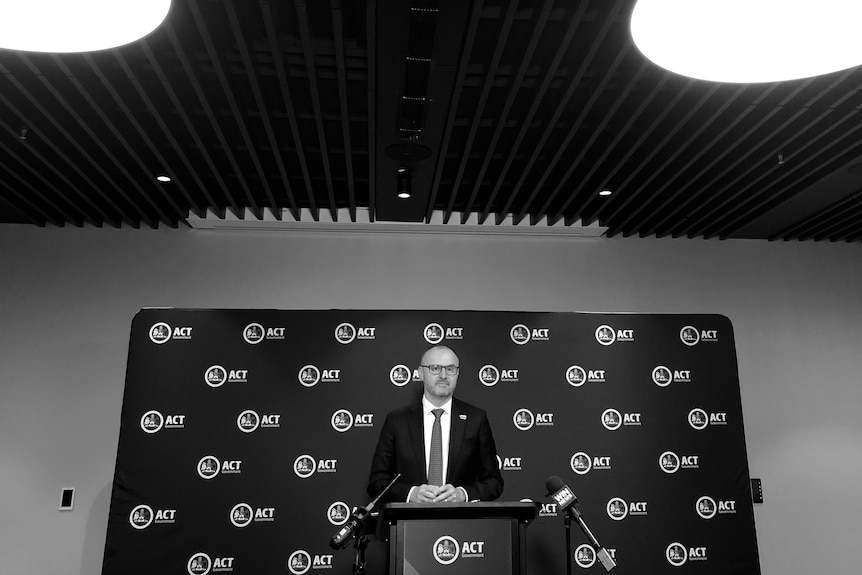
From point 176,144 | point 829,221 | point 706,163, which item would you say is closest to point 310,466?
point 176,144

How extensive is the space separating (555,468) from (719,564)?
3.91ft

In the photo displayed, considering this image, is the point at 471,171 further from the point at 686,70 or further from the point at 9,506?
the point at 9,506

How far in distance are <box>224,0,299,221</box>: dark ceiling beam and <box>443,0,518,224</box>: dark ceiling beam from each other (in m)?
1.14

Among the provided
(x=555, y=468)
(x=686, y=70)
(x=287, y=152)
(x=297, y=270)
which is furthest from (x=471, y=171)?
(x=686, y=70)

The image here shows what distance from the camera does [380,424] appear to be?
4.49 m

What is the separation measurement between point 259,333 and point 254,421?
597 mm

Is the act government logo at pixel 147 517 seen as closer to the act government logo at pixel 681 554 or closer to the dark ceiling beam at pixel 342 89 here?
the dark ceiling beam at pixel 342 89

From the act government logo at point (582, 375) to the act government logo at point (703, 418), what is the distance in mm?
644

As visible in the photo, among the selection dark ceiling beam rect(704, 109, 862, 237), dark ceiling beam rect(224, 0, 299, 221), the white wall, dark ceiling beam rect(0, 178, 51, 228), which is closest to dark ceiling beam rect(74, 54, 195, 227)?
the white wall

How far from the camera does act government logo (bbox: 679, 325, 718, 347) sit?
15.5 ft

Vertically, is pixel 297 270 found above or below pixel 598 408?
above

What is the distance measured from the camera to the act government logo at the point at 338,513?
428 centimetres

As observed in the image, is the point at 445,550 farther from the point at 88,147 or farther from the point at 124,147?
the point at 88,147

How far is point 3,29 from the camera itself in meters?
2.01
